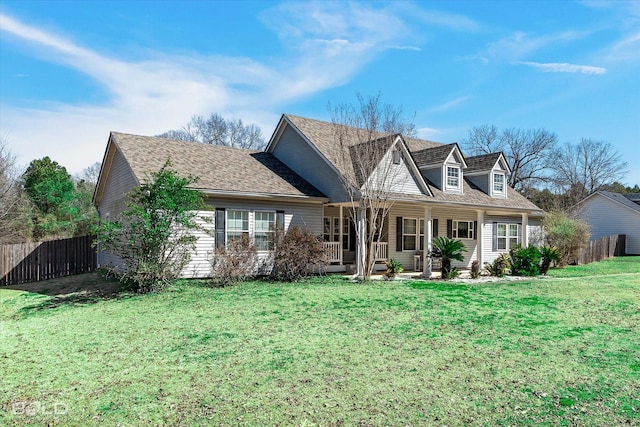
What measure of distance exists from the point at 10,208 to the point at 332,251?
18.1 meters

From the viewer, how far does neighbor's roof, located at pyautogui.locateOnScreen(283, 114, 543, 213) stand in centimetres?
1697

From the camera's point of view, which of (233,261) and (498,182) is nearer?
(233,261)

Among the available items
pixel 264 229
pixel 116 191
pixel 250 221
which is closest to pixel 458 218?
pixel 264 229

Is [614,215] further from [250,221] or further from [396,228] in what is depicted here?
[250,221]

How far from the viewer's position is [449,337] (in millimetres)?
7465

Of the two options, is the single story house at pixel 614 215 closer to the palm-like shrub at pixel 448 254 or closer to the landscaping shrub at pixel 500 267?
the landscaping shrub at pixel 500 267

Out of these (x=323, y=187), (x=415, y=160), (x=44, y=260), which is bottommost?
(x=44, y=260)

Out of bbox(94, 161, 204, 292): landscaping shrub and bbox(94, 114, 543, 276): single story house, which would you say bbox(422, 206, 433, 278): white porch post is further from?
bbox(94, 161, 204, 292): landscaping shrub

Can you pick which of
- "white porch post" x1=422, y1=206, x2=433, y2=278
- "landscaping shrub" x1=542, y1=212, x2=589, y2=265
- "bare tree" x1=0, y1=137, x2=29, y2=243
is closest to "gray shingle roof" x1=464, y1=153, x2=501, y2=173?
"landscaping shrub" x1=542, y1=212, x2=589, y2=265

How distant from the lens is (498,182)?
2209 cm

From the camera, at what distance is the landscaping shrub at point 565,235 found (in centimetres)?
2256

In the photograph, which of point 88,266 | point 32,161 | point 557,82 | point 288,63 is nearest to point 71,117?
Result: point 88,266

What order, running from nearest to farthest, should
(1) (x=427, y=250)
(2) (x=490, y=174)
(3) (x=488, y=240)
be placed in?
(1) (x=427, y=250) → (2) (x=490, y=174) → (3) (x=488, y=240)

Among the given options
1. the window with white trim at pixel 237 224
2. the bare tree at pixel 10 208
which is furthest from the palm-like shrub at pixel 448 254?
the bare tree at pixel 10 208
